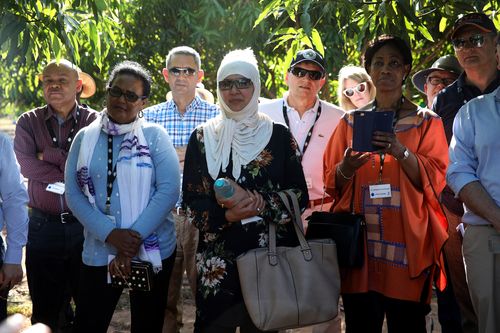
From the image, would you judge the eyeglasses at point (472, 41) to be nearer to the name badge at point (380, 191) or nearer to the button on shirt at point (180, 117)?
the name badge at point (380, 191)

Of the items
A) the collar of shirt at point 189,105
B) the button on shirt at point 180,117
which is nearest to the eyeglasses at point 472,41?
the button on shirt at point 180,117

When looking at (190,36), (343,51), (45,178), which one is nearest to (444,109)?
(45,178)

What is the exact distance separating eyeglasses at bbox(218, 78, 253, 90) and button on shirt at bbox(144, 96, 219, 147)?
1618 millimetres

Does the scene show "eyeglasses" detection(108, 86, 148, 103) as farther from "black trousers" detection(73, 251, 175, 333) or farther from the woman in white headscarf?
"black trousers" detection(73, 251, 175, 333)

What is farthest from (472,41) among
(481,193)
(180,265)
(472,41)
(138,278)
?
(180,265)

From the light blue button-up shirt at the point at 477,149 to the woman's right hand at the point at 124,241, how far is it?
184 centimetres

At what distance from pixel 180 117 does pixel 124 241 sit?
6.29 ft

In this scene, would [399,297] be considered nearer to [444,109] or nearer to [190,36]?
[444,109]

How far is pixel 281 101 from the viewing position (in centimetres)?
578

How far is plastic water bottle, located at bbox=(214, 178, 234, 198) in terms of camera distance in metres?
3.94

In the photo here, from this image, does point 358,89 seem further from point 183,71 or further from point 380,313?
point 380,313

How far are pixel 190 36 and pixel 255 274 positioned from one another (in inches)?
291

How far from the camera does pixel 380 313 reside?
437 cm

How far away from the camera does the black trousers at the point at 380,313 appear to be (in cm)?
425
